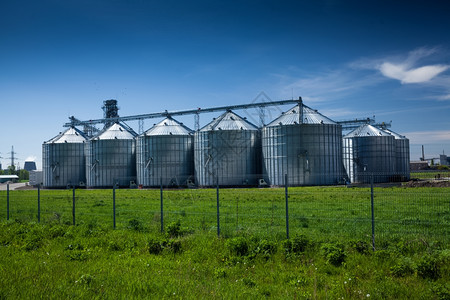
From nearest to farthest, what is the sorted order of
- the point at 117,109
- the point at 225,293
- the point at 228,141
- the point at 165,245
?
1. the point at 225,293
2. the point at 165,245
3. the point at 228,141
4. the point at 117,109

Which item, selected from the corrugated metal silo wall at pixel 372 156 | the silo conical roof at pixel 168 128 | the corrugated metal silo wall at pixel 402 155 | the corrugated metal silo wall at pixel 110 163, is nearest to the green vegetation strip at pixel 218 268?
the silo conical roof at pixel 168 128

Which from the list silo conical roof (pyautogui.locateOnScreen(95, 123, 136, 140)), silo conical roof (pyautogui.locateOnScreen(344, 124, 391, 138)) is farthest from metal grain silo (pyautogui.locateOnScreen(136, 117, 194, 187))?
silo conical roof (pyautogui.locateOnScreen(344, 124, 391, 138))

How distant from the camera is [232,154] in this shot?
2261 inches

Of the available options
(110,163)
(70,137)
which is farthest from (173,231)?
(70,137)

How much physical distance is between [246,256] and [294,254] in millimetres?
1453

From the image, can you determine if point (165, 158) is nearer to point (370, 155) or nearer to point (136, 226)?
point (370, 155)

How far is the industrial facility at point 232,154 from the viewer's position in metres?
53.7

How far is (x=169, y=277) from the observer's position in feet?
32.2

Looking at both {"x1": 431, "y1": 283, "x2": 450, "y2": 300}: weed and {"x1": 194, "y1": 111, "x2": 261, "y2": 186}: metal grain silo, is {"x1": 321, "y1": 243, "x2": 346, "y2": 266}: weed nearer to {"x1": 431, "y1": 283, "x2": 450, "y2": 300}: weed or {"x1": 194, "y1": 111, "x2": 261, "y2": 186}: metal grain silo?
{"x1": 431, "y1": 283, "x2": 450, "y2": 300}: weed

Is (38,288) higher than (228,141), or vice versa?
(228,141)

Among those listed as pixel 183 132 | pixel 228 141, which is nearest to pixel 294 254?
pixel 228 141

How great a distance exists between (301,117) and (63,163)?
147 ft

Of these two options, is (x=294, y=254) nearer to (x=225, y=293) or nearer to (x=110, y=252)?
Result: (x=225, y=293)

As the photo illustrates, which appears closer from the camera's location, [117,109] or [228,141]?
[228,141]
